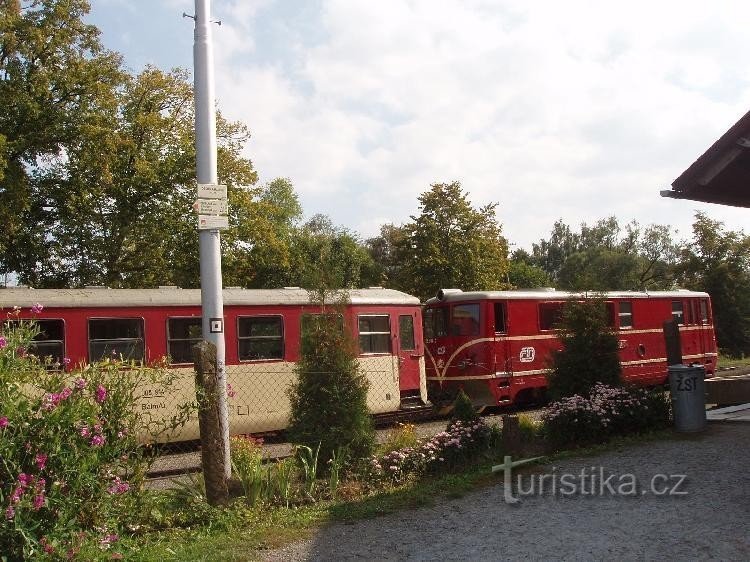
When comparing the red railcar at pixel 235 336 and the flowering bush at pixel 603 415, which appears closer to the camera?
the flowering bush at pixel 603 415

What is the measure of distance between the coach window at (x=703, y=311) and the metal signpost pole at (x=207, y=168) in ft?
58.8

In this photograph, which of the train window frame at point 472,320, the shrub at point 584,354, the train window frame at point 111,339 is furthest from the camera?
the train window frame at point 472,320

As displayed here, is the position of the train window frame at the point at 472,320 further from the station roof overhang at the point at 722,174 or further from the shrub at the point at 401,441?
the station roof overhang at the point at 722,174

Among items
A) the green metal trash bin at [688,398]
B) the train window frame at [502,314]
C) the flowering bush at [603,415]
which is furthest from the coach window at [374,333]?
the green metal trash bin at [688,398]

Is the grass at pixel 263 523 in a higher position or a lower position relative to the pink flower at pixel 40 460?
lower

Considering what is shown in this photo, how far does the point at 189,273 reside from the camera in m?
27.5

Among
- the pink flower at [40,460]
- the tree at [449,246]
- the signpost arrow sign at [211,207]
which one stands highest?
the tree at [449,246]

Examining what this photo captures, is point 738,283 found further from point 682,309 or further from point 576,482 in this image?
point 576,482

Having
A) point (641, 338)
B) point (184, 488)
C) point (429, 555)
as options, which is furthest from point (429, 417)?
point (429, 555)

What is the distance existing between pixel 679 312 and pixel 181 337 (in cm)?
1412

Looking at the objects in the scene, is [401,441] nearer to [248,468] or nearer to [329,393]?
[329,393]

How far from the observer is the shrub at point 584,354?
37.0ft

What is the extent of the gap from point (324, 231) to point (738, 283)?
44520 mm

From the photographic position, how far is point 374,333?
1492cm
